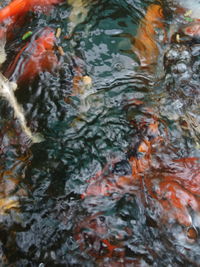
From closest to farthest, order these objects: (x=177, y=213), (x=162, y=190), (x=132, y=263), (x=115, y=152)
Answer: (x=132, y=263) → (x=177, y=213) → (x=162, y=190) → (x=115, y=152)

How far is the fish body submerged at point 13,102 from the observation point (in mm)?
2916

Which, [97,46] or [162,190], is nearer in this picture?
[162,190]

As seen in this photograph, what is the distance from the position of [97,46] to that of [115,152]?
1.71m

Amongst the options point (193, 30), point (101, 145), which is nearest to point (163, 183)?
point (101, 145)

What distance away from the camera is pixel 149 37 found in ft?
12.2

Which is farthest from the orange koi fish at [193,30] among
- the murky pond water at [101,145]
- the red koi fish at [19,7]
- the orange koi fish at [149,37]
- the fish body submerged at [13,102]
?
the fish body submerged at [13,102]

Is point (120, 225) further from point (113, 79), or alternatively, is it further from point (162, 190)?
point (113, 79)

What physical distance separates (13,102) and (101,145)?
1.30m

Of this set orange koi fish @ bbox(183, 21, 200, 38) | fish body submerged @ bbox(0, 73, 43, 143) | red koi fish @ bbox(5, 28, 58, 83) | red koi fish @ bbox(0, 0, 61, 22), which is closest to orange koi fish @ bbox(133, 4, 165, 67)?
orange koi fish @ bbox(183, 21, 200, 38)

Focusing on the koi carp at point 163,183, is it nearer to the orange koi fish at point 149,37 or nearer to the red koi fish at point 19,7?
the orange koi fish at point 149,37

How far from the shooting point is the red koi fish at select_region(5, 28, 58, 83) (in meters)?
3.23

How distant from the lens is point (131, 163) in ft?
8.65

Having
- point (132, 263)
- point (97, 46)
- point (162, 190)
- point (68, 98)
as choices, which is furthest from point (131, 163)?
point (97, 46)

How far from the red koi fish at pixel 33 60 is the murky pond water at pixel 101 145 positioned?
0.06 feet
